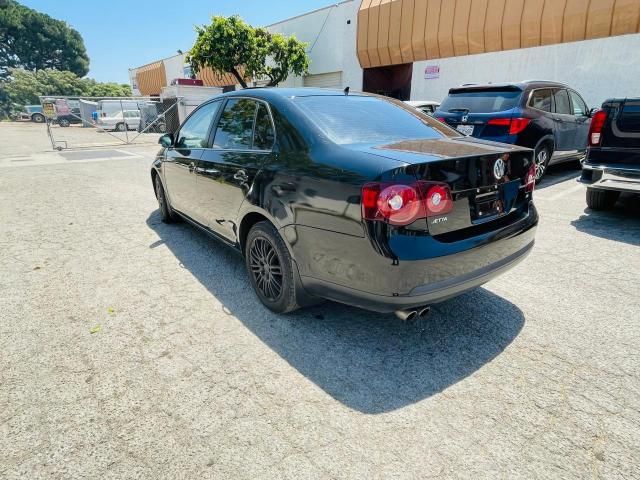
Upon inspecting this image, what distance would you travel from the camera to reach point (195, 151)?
387 cm

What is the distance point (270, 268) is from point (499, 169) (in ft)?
5.69

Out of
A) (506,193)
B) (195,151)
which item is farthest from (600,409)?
(195,151)

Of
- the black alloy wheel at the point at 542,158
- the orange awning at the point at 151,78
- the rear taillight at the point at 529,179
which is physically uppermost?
the orange awning at the point at 151,78

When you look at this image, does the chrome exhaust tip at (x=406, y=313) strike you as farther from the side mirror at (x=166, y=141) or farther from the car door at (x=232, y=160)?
the side mirror at (x=166, y=141)

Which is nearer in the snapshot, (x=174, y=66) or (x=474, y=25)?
(x=474, y=25)

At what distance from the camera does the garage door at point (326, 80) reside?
22.2m

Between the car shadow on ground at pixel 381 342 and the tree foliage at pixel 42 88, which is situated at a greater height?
the tree foliage at pixel 42 88

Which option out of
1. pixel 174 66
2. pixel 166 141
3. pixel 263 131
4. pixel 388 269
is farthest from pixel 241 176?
pixel 174 66

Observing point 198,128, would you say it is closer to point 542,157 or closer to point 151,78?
point 542,157

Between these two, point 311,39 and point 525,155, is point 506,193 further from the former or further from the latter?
point 311,39

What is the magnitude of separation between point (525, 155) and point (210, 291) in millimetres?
2746

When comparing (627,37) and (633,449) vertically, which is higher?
(627,37)

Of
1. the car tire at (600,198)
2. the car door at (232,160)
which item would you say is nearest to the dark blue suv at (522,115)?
the car tire at (600,198)

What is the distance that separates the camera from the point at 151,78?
145ft
